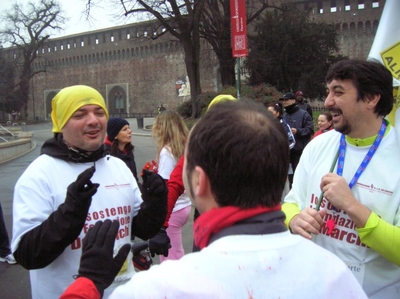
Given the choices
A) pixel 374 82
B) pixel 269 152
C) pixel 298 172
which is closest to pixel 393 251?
pixel 298 172

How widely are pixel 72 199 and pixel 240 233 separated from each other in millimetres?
911

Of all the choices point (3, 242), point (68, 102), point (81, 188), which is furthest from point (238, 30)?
point (81, 188)

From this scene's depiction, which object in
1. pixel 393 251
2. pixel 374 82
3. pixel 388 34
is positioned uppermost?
pixel 388 34

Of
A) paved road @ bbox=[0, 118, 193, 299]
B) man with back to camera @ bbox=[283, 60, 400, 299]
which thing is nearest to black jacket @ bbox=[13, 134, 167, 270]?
man with back to camera @ bbox=[283, 60, 400, 299]

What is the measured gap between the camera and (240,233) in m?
0.94

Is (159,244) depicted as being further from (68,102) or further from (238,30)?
(238,30)

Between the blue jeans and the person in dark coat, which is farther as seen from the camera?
the blue jeans

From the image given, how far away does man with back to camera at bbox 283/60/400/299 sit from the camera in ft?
5.08

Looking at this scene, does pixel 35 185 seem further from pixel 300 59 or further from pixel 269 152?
pixel 300 59

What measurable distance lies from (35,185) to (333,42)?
3089 centimetres

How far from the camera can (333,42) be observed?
29.6 metres

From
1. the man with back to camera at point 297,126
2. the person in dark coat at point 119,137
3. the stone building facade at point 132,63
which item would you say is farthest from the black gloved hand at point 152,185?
the stone building facade at point 132,63

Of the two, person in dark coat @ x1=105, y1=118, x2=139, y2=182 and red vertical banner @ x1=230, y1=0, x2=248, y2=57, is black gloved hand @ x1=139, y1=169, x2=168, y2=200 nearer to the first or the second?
person in dark coat @ x1=105, y1=118, x2=139, y2=182

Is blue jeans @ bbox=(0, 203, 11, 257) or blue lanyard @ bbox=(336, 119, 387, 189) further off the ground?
blue lanyard @ bbox=(336, 119, 387, 189)
